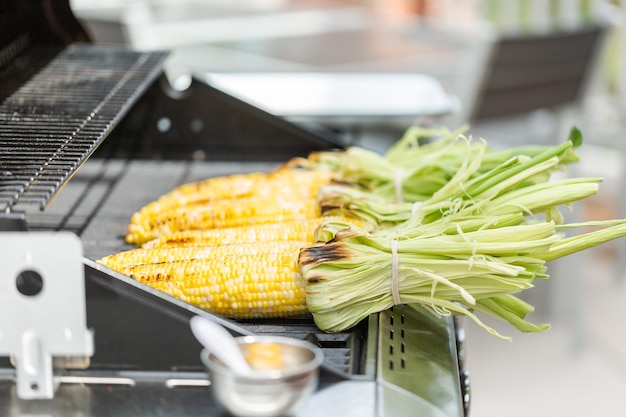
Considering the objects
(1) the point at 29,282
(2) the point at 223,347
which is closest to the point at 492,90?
(1) the point at 29,282

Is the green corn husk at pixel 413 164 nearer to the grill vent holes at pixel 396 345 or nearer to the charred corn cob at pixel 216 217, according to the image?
the charred corn cob at pixel 216 217

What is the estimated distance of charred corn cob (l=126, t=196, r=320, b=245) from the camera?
179cm

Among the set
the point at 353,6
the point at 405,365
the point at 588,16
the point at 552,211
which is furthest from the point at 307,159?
the point at 353,6

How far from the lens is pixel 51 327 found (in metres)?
1.17

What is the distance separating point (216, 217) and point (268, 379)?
33.8 inches

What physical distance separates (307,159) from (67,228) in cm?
72

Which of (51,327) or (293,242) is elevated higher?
(293,242)

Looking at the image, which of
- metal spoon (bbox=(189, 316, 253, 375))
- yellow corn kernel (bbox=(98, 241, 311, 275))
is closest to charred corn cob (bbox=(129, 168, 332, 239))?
yellow corn kernel (bbox=(98, 241, 311, 275))

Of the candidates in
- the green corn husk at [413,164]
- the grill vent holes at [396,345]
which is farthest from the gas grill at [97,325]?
the green corn husk at [413,164]

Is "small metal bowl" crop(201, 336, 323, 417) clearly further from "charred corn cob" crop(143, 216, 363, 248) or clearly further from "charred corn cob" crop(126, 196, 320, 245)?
"charred corn cob" crop(126, 196, 320, 245)

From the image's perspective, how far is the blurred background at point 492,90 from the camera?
2883mm

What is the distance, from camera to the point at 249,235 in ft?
5.56

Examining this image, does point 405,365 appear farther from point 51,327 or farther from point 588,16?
point 588,16

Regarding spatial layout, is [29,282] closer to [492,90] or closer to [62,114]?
[62,114]
